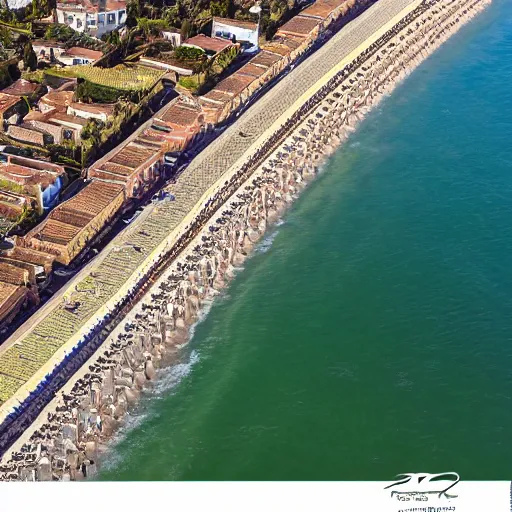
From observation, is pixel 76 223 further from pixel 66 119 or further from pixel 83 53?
pixel 83 53

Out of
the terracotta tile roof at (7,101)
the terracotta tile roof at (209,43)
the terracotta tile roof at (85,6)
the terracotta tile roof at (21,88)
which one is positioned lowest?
the terracotta tile roof at (21,88)

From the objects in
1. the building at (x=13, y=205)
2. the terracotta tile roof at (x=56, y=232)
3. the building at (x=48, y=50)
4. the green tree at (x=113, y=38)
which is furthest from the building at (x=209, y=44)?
the terracotta tile roof at (x=56, y=232)

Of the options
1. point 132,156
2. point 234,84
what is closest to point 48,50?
point 234,84

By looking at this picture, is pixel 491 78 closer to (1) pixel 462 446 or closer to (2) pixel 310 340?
(2) pixel 310 340

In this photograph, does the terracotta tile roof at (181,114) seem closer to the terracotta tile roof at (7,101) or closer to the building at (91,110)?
the building at (91,110)

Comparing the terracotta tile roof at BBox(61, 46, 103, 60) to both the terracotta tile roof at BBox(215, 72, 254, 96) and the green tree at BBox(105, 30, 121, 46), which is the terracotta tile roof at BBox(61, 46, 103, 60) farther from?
the terracotta tile roof at BBox(215, 72, 254, 96)

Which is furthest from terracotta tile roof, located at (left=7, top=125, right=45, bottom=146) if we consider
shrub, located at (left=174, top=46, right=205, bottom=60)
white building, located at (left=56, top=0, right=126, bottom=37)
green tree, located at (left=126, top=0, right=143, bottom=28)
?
green tree, located at (left=126, top=0, right=143, bottom=28)
